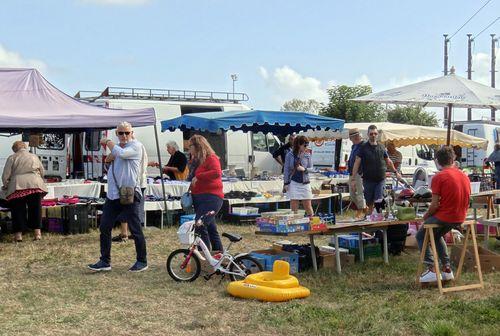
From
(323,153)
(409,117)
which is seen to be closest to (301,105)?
(409,117)

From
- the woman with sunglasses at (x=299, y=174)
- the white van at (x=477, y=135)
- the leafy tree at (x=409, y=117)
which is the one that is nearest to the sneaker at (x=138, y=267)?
the woman with sunglasses at (x=299, y=174)

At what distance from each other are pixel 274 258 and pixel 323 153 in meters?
15.2

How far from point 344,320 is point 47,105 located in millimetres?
6812

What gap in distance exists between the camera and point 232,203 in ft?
39.0

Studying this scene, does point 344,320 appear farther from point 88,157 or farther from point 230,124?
point 88,157

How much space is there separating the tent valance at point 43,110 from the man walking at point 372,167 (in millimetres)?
3298

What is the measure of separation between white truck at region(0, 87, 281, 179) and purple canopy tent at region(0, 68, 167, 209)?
11.3 feet

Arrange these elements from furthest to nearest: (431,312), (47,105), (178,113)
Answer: (178,113) < (47,105) < (431,312)

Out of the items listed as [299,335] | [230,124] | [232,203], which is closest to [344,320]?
[299,335]

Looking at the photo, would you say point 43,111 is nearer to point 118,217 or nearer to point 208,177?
point 118,217

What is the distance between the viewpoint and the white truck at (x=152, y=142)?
1580 centimetres

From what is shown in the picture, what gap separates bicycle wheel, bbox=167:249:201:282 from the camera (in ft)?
22.6

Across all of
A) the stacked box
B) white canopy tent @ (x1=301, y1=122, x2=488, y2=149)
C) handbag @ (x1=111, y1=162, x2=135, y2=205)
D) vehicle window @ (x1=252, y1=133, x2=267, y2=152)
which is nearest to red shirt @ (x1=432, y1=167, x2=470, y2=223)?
the stacked box

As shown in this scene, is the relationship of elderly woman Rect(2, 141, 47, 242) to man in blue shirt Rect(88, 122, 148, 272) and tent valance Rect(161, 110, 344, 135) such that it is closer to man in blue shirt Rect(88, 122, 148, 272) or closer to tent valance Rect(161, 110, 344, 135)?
man in blue shirt Rect(88, 122, 148, 272)
